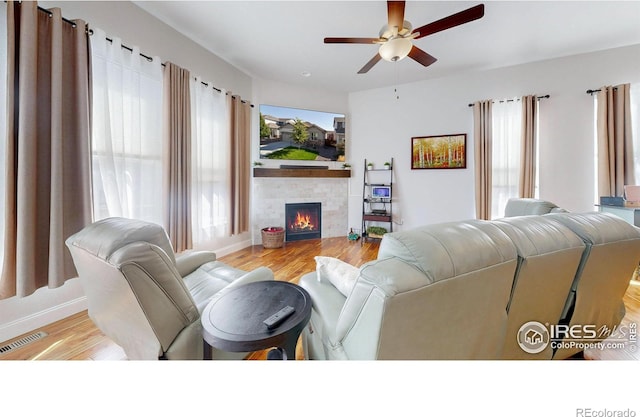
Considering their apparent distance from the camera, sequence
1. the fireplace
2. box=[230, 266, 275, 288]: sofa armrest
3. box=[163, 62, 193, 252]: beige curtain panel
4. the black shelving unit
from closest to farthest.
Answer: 1. box=[230, 266, 275, 288]: sofa armrest
2. box=[163, 62, 193, 252]: beige curtain panel
3. the fireplace
4. the black shelving unit

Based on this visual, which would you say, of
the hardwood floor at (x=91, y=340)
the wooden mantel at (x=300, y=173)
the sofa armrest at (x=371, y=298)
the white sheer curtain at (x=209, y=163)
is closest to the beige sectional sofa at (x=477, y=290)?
the sofa armrest at (x=371, y=298)

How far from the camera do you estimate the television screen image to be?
4.45 meters

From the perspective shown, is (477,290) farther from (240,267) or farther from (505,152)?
(505,152)

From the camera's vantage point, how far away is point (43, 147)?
5.49ft

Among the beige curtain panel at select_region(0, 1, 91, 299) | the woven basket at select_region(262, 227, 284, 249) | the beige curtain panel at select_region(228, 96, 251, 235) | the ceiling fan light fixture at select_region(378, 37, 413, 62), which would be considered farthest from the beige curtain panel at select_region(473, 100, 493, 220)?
the beige curtain panel at select_region(0, 1, 91, 299)

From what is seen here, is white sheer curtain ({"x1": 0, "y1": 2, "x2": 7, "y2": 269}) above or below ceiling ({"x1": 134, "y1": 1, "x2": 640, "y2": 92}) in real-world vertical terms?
below

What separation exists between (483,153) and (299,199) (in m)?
3.04

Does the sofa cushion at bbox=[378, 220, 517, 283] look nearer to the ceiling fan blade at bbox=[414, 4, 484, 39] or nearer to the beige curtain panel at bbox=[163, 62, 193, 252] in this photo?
the ceiling fan blade at bbox=[414, 4, 484, 39]

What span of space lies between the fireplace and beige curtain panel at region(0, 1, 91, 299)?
2.77 metres

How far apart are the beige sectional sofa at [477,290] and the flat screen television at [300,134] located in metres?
3.23

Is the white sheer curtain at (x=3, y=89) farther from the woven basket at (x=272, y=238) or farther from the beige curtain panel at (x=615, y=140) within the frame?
the beige curtain panel at (x=615, y=140)

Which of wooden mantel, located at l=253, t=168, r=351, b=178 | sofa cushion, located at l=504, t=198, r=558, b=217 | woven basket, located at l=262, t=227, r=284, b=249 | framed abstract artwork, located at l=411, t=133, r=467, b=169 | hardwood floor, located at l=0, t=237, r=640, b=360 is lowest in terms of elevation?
hardwood floor, located at l=0, t=237, r=640, b=360

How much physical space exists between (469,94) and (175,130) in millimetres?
4227
